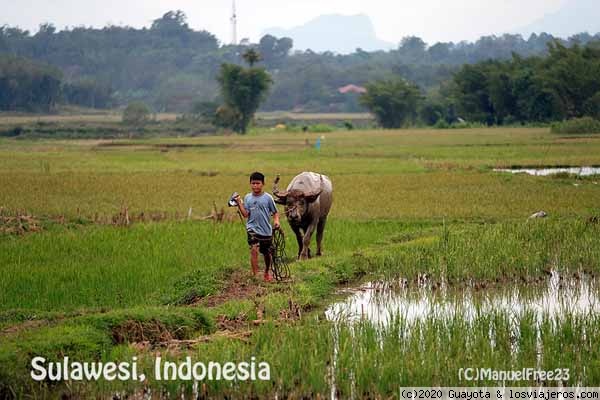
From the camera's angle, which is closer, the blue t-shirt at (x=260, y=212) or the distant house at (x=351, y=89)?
the blue t-shirt at (x=260, y=212)

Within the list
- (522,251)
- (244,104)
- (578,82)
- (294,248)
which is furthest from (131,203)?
(244,104)

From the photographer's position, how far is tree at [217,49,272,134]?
53.5m

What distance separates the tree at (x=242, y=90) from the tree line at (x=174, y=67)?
2372cm

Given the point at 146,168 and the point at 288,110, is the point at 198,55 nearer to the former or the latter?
the point at 288,110

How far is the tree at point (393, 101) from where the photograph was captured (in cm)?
5775

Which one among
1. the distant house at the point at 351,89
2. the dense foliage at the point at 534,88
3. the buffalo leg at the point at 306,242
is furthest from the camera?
the distant house at the point at 351,89

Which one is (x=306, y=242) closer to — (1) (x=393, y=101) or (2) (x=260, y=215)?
(2) (x=260, y=215)

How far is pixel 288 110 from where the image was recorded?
90.8 m

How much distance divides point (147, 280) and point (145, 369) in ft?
11.0

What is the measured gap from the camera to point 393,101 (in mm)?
57719

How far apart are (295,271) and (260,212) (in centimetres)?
103

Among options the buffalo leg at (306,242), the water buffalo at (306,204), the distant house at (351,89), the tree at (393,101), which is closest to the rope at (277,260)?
the water buffalo at (306,204)

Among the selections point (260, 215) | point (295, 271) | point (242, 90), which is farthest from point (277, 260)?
point (242, 90)

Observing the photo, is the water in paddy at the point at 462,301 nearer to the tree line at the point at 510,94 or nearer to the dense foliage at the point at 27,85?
the tree line at the point at 510,94
